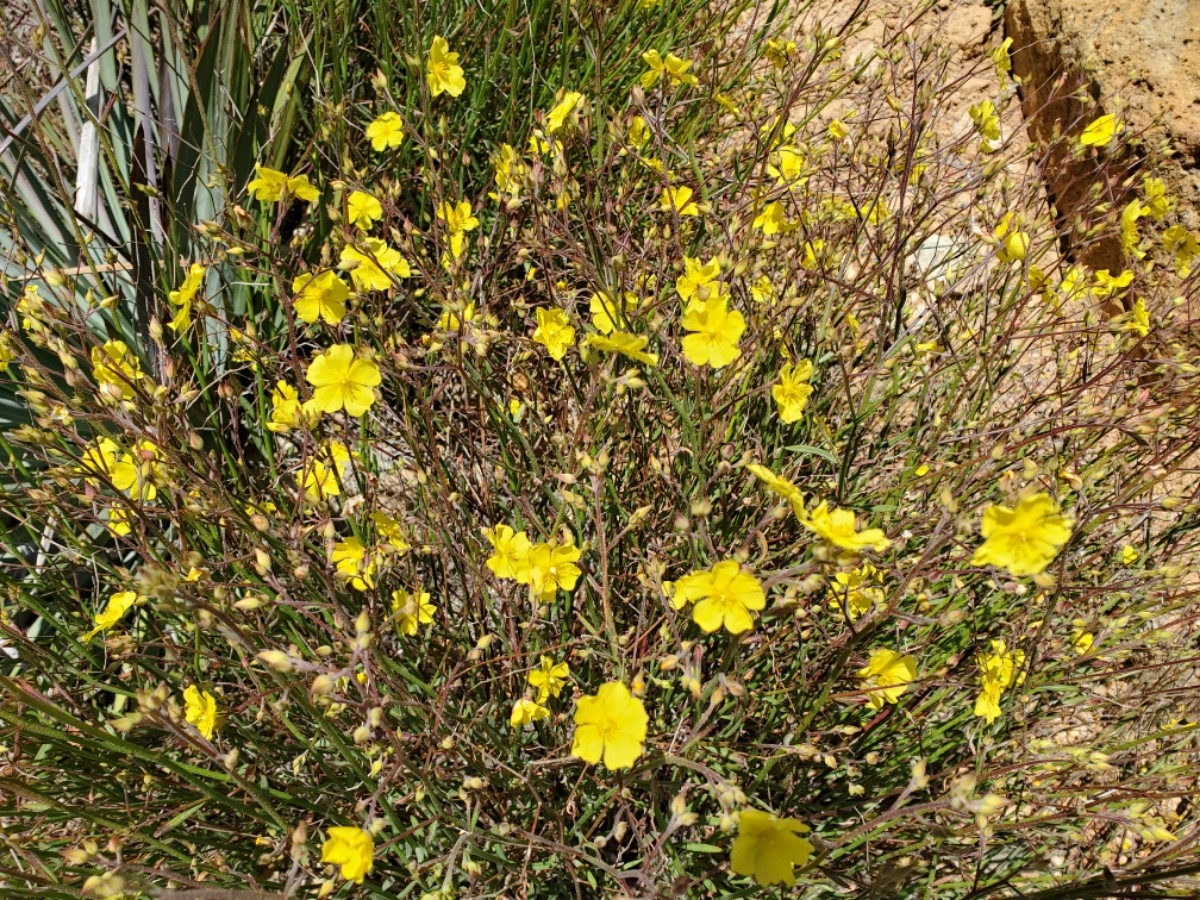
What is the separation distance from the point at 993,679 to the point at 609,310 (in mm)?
1366

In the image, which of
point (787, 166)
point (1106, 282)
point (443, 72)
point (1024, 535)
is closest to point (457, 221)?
point (443, 72)

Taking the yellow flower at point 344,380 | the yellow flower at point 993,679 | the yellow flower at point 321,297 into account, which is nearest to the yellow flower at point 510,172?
the yellow flower at point 321,297

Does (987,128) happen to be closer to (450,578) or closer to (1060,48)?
(1060,48)

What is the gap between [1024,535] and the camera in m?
1.30

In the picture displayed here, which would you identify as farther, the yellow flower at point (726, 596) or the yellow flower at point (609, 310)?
the yellow flower at point (609, 310)

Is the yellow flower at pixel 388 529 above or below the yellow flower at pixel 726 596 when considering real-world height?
above

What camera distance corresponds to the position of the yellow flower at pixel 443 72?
262 centimetres

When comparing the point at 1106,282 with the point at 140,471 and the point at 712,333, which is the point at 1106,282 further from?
the point at 140,471

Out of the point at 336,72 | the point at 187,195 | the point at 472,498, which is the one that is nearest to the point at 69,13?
the point at 187,195

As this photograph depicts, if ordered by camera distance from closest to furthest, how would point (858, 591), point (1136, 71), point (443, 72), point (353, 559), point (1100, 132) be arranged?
1. point (858, 591)
2. point (353, 559)
3. point (1100, 132)
4. point (443, 72)
5. point (1136, 71)

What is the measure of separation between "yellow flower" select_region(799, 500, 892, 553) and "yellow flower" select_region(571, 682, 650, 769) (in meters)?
0.46

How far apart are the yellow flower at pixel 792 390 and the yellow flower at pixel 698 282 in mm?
307

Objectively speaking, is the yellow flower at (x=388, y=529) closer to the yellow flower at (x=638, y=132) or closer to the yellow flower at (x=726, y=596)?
the yellow flower at (x=726, y=596)

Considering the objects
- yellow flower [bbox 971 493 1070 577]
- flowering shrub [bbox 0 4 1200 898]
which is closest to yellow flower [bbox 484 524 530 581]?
flowering shrub [bbox 0 4 1200 898]
